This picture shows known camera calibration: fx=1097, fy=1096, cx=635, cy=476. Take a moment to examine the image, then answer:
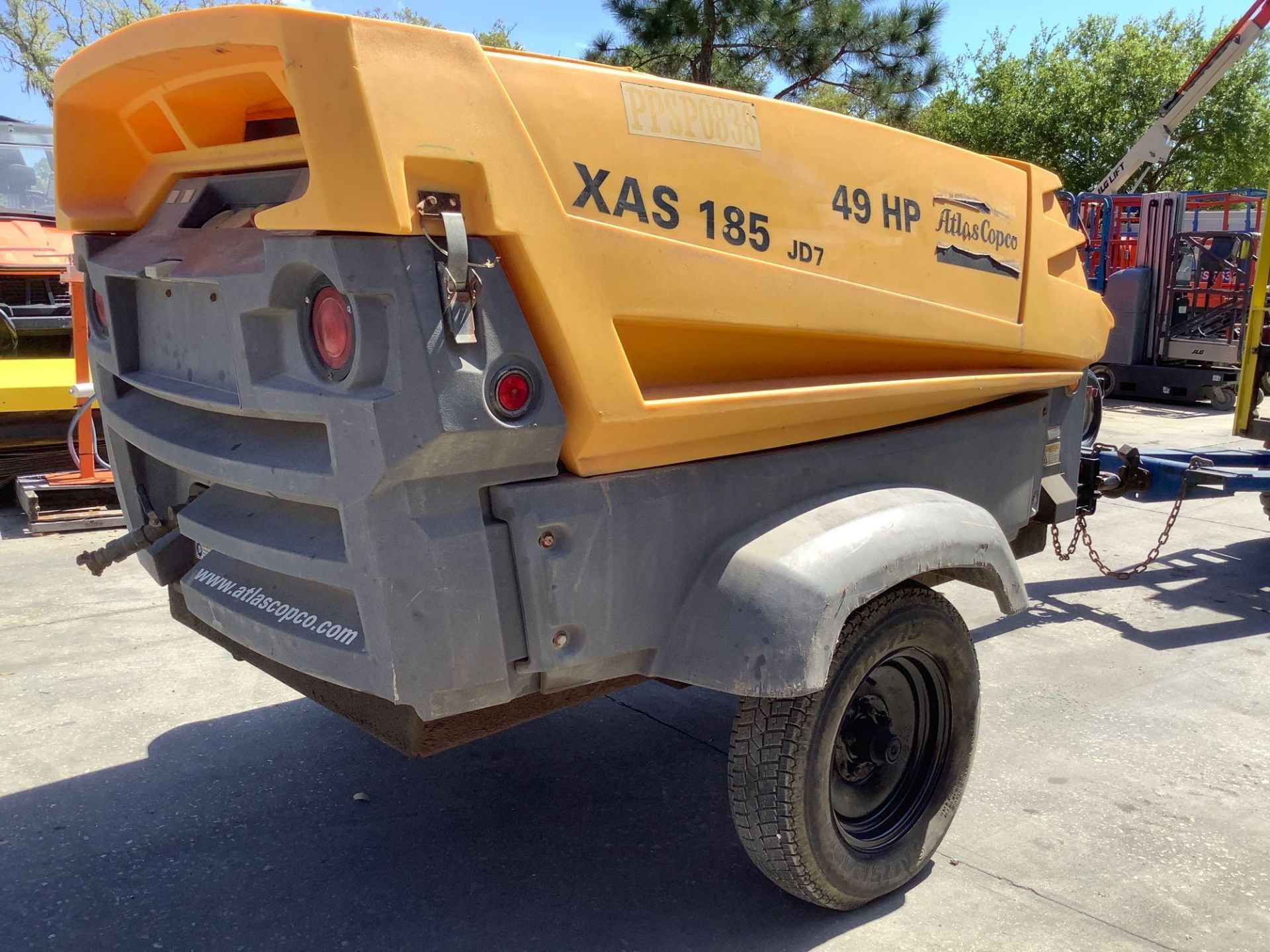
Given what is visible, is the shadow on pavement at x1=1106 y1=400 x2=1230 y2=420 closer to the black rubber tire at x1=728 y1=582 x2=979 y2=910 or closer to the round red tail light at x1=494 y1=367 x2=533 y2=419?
the black rubber tire at x1=728 y1=582 x2=979 y2=910

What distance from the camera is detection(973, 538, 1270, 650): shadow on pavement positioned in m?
5.29

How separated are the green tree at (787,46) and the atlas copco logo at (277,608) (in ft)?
46.2

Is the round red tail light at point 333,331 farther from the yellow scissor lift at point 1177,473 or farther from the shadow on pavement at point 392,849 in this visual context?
the yellow scissor lift at point 1177,473

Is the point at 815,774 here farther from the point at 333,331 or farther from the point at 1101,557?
the point at 1101,557

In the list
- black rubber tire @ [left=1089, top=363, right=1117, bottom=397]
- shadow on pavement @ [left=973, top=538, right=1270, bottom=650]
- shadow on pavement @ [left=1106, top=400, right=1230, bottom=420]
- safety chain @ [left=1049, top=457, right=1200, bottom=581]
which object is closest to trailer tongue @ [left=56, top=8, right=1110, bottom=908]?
safety chain @ [left=1049, top=457, right=1200, bottom=581]

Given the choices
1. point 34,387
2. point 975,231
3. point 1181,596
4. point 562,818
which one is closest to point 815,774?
point 562,818

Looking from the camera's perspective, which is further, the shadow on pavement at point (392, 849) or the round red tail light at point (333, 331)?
the shadow on pavement at point (392, 849)

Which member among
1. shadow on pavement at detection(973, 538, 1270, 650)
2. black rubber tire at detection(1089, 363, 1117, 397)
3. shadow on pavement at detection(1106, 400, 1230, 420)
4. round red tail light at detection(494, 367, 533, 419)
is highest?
round red tail light at detection(494, 367, 533, 419)

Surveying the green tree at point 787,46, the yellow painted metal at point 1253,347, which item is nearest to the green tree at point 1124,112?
the green tree at point 787,46

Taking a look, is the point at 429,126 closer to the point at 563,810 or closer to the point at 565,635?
the point at 565,635

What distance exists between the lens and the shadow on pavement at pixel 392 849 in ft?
9.34

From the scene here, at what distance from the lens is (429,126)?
2023mm

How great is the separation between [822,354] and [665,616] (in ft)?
2.72

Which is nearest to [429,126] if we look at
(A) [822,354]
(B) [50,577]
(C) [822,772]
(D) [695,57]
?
(A) [822,354]
